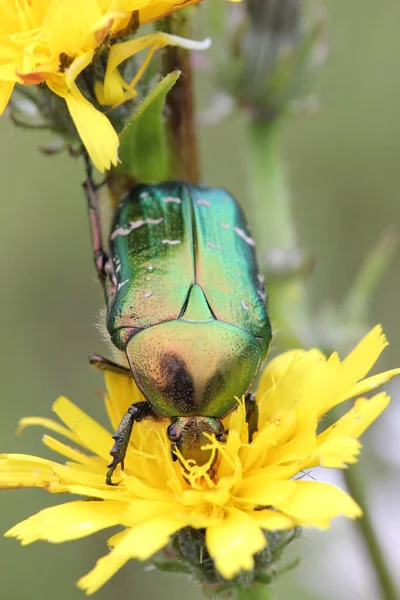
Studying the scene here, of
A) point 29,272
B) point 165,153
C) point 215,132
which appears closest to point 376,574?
Answer: point 165,153

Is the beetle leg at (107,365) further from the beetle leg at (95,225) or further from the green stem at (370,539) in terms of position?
the green stem at (370,539)

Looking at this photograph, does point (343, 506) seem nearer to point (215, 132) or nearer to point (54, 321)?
point (54, 321)

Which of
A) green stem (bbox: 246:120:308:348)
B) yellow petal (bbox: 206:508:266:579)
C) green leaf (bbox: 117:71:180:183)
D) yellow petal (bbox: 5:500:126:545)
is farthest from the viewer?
green stem (bbox: 246:120:308:348)

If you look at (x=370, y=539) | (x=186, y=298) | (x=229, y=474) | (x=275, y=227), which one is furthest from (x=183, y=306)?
(x=275, y=227)

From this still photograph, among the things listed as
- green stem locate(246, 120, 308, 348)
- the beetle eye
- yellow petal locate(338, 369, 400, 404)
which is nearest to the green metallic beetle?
the beetle eye

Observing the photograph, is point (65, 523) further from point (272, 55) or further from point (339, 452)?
point (272, 55)

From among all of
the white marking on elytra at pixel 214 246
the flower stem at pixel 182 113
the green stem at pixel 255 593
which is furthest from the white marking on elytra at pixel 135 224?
the green stem at pixel 255 593

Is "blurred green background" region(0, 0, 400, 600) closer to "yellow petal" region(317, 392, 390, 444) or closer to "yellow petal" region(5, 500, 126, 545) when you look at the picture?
"yellow petal" region(317, 392, 390, 444)
